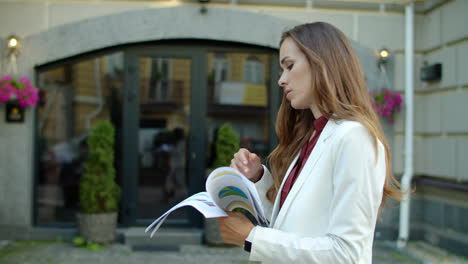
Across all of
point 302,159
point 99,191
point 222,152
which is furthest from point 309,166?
point 99,191

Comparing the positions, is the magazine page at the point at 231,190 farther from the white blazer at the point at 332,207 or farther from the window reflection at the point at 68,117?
the window reflection at the point at 68,117

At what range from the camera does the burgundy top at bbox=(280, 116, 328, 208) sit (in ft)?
5.28

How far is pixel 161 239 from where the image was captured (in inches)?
250

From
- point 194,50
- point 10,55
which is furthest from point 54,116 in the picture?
point 194,50

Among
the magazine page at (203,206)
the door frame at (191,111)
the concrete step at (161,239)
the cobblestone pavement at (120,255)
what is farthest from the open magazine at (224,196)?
the door frame at (191,111)

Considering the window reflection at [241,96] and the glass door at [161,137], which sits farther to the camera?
the window reflection at [241,96]

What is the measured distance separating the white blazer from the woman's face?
154mm

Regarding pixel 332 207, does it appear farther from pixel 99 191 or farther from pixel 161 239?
pixel 161 239

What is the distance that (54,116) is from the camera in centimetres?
671

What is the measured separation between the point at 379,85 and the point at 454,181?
5.46 ft

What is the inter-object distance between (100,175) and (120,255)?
1.10m

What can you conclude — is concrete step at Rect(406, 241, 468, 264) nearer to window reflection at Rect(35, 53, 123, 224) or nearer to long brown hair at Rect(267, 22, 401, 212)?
window reflection at Rect(35, 53, 123, 224)

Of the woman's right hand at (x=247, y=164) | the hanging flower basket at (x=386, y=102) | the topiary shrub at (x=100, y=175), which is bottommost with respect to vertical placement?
the topiary shrub at (x=100, y=175)

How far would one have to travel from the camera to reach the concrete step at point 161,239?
6.27m
